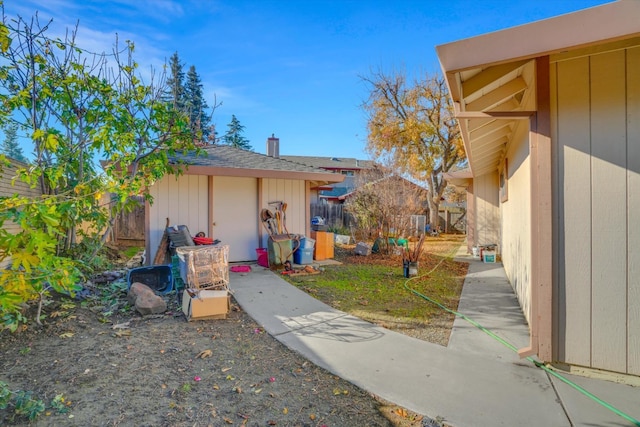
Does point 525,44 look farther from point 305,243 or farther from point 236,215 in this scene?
point 236,215

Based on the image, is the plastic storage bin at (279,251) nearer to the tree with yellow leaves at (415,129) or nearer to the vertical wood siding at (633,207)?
the vertical wood siding at (633,207)

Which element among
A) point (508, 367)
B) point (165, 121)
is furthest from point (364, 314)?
point (165, 121)

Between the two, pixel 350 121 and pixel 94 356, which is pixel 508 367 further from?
pixel 350 121

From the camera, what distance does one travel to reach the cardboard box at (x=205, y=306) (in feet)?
13.9

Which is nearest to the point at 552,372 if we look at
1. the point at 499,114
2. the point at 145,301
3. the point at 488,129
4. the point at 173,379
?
the point at 499,114

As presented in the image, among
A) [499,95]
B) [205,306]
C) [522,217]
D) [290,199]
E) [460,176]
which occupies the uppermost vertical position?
[499,95]

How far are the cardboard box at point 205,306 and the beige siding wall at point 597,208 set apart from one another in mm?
3616

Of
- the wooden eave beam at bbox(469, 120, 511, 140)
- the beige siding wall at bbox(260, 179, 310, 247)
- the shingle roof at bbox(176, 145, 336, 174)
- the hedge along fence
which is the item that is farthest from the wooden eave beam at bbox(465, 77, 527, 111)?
the hedge along fence

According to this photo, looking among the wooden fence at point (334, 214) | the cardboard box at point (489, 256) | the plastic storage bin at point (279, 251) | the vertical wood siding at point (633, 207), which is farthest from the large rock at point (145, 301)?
the wooden fence at point (334, 214)

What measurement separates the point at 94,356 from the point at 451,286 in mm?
5587

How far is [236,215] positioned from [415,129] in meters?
11.9

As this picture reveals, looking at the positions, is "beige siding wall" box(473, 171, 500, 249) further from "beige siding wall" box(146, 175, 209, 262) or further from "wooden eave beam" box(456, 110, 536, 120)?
"beige siding wall" box(146, 175, 209, 262)

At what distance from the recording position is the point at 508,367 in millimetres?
2969

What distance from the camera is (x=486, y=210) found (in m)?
10.1
